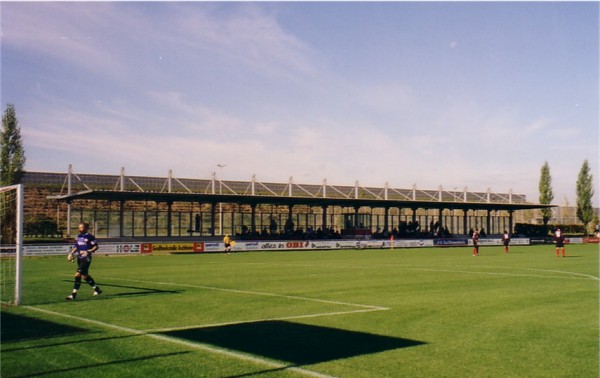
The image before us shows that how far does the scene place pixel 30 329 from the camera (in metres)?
10.9

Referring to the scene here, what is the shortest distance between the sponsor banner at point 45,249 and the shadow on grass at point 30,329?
1236 inches

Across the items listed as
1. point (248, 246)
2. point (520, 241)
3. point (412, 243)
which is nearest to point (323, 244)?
point (248, 246)

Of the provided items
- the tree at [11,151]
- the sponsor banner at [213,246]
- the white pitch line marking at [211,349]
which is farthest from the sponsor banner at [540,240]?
the white pitch line marking at [211,349]

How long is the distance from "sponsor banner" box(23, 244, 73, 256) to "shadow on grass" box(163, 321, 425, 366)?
114 feet

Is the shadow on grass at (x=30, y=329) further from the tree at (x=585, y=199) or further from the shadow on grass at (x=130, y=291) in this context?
the tree at (x=585, y=199)

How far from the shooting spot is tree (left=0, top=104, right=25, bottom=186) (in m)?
55.8

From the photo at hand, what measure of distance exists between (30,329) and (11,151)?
52.0 m

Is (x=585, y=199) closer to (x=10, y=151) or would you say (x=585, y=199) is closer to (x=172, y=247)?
(x=172, y=247)

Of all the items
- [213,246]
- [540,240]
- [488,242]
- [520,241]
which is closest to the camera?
[213,246]

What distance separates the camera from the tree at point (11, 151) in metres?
55.8

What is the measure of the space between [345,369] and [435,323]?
14.2 ft

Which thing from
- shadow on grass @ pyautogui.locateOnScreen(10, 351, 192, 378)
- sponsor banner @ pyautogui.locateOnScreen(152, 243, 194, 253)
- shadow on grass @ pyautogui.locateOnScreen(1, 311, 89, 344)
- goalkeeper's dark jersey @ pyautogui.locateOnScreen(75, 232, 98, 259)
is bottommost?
sponsor banner @ pyautogui.locateOnScreen(152, 243, 194, 253)

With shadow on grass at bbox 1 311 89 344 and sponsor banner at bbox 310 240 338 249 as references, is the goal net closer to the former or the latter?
shadow on grass at bbox 1 311 89 344

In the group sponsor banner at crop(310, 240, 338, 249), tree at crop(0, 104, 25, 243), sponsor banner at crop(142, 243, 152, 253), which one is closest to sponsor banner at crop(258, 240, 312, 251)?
sponsor banner at crop(310, 240, 338, 249)
